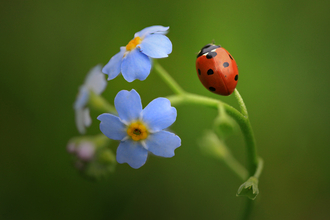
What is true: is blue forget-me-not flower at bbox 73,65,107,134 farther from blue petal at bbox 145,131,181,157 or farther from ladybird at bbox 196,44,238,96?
ladybird at bbox 196,44,238,96

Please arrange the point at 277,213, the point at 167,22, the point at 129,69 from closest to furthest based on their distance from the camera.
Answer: the point at 129,69
the point at 277,213
the point at 167,22

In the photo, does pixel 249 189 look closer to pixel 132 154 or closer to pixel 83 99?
pixel 132 154

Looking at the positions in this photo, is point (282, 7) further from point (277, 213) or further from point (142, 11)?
point (277, 213)

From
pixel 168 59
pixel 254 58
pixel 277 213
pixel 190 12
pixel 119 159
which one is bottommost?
pixel 119 159

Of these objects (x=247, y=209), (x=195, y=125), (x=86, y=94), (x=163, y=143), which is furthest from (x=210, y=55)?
(x=195, y=125)

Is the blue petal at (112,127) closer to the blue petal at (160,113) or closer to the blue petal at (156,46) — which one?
the blue petal at (160,113)

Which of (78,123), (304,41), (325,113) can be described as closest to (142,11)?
(304,41)
